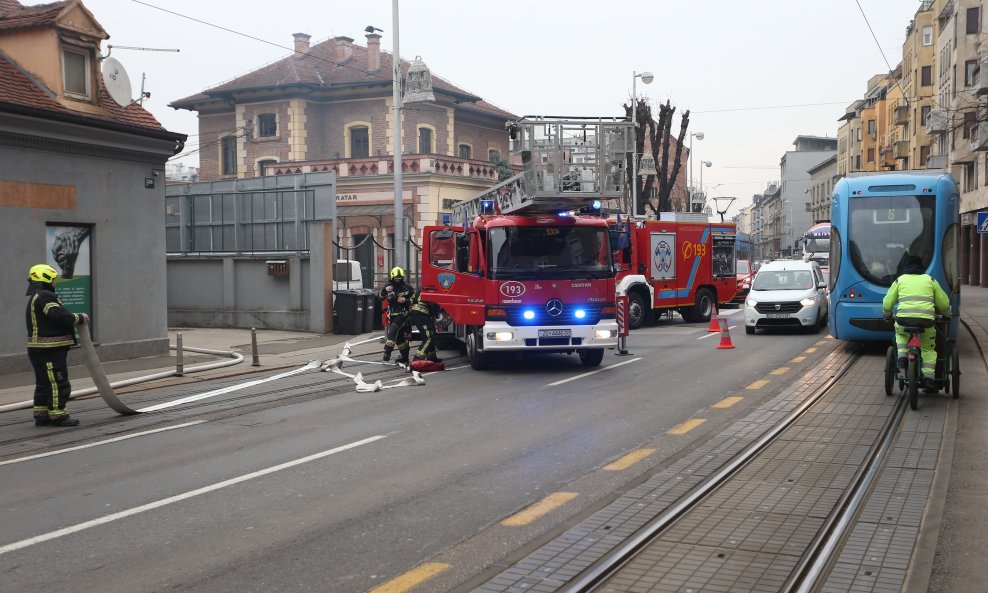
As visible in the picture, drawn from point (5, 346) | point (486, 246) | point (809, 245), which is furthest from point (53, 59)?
point (809, 245)

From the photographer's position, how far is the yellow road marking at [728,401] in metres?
11.6

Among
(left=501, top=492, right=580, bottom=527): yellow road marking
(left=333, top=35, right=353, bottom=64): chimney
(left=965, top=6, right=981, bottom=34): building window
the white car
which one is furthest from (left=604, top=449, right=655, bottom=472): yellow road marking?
(left=965, top=6, right=981, bottom=34): building window

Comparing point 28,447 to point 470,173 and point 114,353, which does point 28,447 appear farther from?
point 470,173

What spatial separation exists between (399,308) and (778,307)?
9.75 m

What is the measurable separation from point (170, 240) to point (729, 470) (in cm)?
2316

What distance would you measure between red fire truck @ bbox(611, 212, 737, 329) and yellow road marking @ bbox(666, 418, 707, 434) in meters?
13.7

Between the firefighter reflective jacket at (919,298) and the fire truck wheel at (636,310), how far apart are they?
46.1 ft

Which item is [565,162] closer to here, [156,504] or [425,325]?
[425,325]

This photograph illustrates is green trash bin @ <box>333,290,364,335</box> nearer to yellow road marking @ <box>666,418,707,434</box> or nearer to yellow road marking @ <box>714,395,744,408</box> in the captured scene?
yellow road marking @ <box>714,395,744,408</box>

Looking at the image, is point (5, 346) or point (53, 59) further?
point (53, 59)

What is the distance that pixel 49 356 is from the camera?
11.1 m

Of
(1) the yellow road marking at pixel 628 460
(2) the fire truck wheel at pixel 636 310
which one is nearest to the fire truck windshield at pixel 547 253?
(1) the yellow road marking at pixel 628 460

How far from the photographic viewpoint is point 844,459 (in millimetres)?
8391

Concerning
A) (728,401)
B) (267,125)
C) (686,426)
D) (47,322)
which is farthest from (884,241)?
(267,125)
